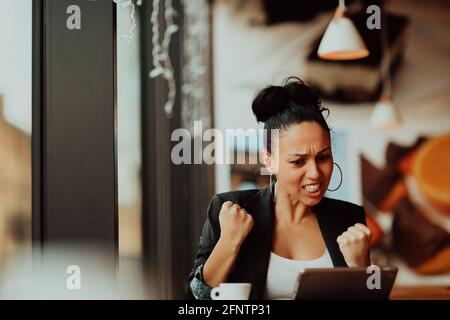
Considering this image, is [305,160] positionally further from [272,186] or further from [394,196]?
[394,196]

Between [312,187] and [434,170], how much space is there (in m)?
2.75

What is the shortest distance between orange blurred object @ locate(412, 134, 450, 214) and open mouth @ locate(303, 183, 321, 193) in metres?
2.65

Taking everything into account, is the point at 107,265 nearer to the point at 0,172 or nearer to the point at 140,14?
the point at 0,172

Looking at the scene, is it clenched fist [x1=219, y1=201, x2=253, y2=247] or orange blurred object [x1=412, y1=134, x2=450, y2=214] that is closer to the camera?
clenched fist [x1=219, y1=201, x2=253, y2=247]

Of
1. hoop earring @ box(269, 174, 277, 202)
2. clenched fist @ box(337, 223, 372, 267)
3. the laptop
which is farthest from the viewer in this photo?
hoop earring @ box(269, 174, 277, 202)

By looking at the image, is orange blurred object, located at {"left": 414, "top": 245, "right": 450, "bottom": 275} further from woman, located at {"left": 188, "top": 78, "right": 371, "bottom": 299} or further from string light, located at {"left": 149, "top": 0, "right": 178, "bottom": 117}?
woman, located at {"left": 188, "top": 78, "right": 371, "bottom": 299}

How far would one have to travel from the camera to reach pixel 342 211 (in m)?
1.71

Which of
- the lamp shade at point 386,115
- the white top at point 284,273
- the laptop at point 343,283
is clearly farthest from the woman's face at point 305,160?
the lamp shade at point 386,115

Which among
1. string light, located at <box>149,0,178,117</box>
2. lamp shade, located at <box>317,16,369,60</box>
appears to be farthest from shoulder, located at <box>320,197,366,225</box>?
string light, located at <box>149,0,178,117</box>

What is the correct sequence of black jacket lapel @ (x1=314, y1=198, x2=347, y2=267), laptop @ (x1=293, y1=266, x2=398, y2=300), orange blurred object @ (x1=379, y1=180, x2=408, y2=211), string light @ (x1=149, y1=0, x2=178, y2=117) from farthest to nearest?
orange blurred object @ (x1=379, y1=180, x2=408, y2=211) < string light @ (x1=149, y1=0, x2=178, y2=117) < black jacket lapel @ (x1=314, y1=198, x2=347, y2=267) < laptop @ (x1=293, y1=266, x2=398, y2=300)

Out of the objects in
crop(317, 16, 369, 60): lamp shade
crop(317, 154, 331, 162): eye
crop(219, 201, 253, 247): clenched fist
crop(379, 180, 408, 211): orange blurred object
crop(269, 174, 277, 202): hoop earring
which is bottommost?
crop(379, 180, 408, 211): orange blurred object

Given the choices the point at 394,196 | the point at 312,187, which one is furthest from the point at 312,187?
the point at 394,196

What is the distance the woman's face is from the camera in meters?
1.64
